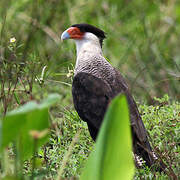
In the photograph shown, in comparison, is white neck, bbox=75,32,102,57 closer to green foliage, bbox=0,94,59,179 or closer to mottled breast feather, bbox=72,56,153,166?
mottled breast feather, bbox=72,56,153,166

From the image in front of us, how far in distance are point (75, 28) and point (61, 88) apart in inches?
42.4

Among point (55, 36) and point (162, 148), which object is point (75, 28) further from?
point (55, 36)

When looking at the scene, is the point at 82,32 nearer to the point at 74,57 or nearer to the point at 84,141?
the point at 74,57

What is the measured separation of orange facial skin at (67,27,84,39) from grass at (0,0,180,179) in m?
0.24

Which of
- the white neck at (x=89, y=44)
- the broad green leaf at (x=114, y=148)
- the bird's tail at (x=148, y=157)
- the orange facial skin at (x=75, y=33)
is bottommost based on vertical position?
the bird's tail at (x=148, y=157)

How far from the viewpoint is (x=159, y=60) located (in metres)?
5.87

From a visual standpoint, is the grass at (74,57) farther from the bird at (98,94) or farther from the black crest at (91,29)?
the black crest at (91,29)

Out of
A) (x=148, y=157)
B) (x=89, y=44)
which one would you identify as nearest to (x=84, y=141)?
(x=148, y=157)

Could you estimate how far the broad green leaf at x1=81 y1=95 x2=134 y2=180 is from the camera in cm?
170

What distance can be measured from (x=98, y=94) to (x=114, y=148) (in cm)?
131

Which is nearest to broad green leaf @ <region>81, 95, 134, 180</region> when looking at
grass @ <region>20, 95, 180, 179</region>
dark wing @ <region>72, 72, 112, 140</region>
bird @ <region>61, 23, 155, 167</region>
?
grass @ <region>20, 95, 180, 179</region>

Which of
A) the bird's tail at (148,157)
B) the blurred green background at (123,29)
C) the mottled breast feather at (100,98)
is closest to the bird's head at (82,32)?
the mottled breast feather at (100,98)

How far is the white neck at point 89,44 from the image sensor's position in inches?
141

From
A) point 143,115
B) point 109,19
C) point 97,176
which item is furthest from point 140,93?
point 97,176
